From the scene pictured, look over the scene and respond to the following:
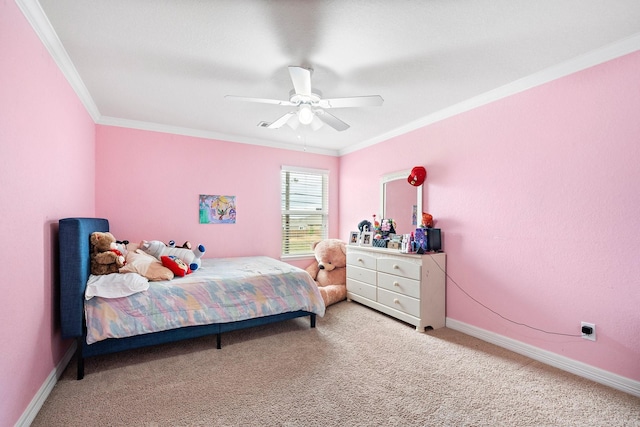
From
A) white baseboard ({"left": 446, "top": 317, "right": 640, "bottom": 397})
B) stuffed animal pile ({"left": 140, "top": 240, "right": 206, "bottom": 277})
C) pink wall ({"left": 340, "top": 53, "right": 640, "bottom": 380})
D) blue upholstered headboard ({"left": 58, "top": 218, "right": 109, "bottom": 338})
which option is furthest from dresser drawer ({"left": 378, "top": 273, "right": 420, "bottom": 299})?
blue upholstered headboard ({"left": 58, "top": 218, "right": 109, "bottom": 338})

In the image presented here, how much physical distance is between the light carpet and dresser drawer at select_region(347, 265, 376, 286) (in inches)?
37.2

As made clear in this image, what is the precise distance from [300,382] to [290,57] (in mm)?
2450

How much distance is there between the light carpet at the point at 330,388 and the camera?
1.76m

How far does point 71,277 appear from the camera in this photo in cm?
215

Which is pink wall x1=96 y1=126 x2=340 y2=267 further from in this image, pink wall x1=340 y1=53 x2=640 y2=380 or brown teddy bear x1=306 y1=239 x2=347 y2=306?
pink wall x1=340 y1=53 x2=640 y2=380

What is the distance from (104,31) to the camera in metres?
1.91

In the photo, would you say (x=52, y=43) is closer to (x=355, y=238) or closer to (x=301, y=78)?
(x=301, y=78)

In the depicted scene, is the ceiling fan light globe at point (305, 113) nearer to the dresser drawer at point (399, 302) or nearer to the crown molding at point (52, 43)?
the crown molding at point (52, 43)

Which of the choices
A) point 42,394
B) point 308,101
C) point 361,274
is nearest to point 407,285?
point 361,274

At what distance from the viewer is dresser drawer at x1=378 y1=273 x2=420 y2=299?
3.14 meters

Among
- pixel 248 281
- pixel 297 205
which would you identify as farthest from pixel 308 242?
pixel 248 281

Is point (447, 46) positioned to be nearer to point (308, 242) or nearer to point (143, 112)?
point (143, 112)

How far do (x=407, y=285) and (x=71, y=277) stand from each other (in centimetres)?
306

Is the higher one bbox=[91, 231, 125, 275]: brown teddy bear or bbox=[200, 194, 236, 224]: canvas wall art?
bbox=[200, 194, 236, 224]: canvas wall art
